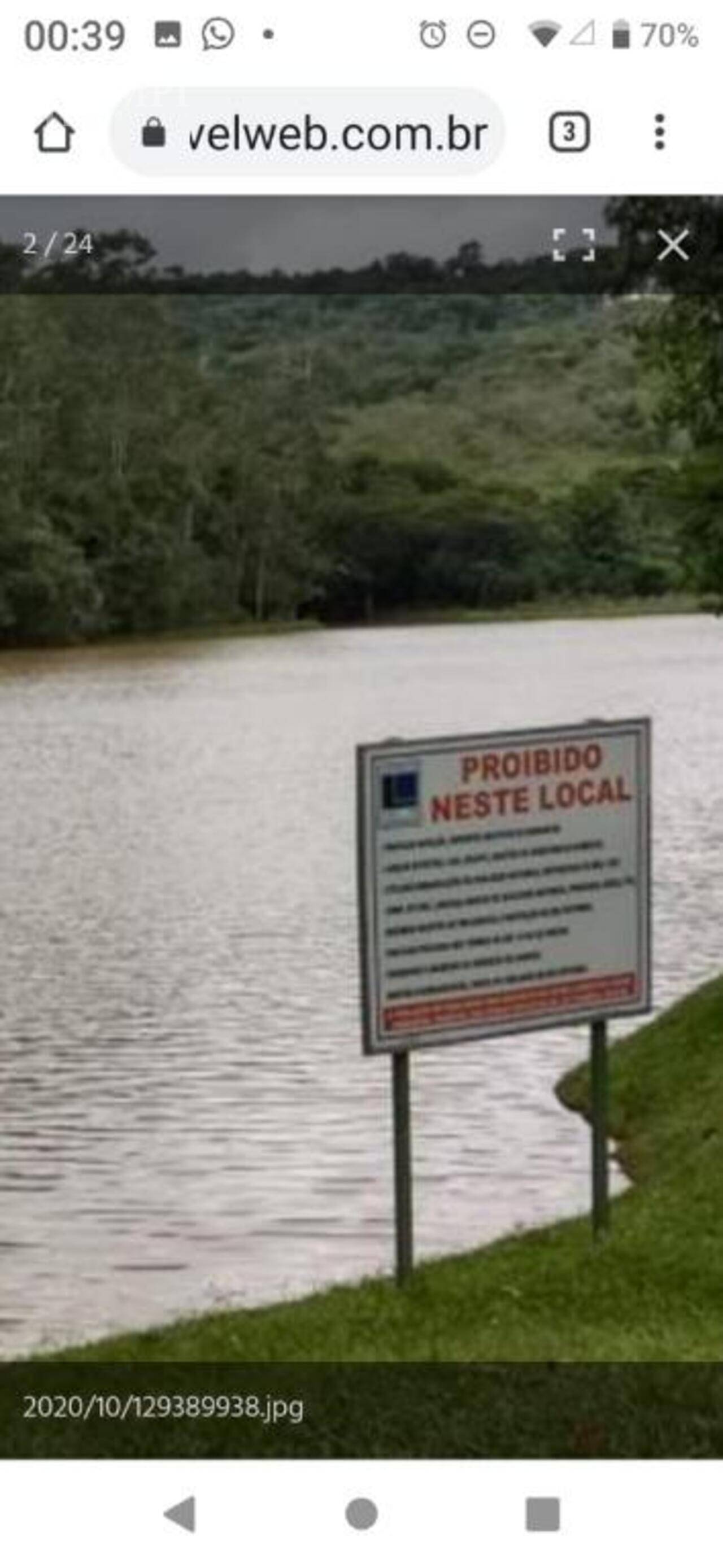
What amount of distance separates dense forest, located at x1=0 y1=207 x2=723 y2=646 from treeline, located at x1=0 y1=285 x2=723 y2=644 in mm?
86

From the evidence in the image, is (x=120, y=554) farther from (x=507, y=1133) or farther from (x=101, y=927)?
(x=507, y=1133)

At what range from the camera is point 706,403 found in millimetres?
16328
